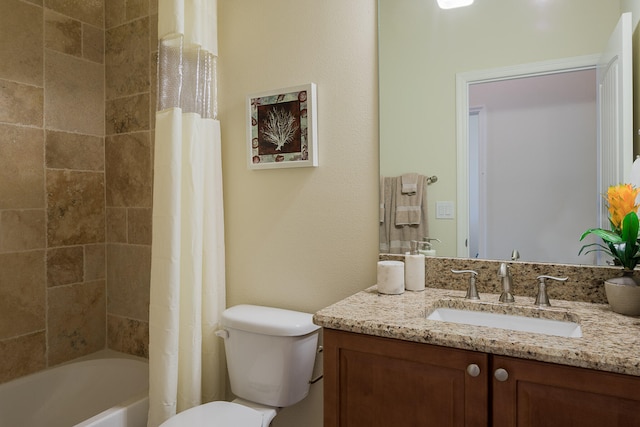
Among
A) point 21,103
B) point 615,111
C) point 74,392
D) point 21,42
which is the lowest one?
point 74,392

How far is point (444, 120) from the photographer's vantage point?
64.0 inches

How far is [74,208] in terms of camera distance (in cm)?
235

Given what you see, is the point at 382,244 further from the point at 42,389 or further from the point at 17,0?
the point at 17,0

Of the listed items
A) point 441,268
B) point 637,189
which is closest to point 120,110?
point 441,268

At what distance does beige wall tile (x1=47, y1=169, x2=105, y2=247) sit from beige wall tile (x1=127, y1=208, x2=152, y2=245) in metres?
0.22

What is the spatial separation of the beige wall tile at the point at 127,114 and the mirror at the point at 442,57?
1.37 metres

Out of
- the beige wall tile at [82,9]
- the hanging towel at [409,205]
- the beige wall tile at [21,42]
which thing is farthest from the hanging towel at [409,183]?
the beige wall tile at [82,9]

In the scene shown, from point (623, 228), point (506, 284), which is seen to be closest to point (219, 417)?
point (506, 284)

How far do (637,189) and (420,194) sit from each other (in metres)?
0.69

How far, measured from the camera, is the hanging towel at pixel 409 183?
1.67 m

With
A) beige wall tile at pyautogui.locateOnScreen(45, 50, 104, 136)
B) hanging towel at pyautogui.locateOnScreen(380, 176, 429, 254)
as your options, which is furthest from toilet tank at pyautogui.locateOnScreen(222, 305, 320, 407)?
beige wall tile at pyautogui.locateOnScreen(45, 50, 104, 136)

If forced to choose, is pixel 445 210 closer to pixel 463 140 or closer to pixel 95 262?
pixel 463 140

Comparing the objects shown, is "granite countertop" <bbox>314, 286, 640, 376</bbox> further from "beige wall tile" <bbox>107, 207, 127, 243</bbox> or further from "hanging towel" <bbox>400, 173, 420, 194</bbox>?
"beige wall tile" <bbox>107, 207, 127, 243</bbox>

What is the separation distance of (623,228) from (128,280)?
7.65ft
